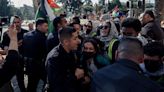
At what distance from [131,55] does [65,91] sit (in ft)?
4.94

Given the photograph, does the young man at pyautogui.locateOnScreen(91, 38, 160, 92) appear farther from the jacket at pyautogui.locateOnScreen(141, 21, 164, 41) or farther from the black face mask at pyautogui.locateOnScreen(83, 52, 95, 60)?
the jacket at pyautogui.locateOnScreen(141, 21, 164, 41)

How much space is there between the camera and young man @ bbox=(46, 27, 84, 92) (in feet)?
15.1

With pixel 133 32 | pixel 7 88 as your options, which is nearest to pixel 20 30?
pixel 7 88

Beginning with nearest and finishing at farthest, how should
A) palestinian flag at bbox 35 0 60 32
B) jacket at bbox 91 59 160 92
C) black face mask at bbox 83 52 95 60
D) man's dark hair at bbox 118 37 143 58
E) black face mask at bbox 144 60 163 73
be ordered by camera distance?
1. jacket at bbox 91 59 160 92
2. man's dark hair at bbox 118 37 143 58
3. black face mask at bbox 144 60 163 73
4. black face mask at bbox 83 52 95 60
5. palestinian flag at bbox 35 0 60 32

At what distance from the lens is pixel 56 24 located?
6.95 m

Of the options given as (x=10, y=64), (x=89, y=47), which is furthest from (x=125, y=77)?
(x=89, y=47)

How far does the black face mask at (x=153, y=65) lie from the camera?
4.42 metres

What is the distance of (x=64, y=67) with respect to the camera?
4.69 m

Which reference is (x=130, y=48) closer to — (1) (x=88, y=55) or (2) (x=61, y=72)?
(2) (x=61, y=72)

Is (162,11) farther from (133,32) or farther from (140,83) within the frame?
(140,83)

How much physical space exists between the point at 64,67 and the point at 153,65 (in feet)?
3.41

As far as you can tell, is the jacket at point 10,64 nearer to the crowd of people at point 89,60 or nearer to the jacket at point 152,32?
the crowd of people at point 89,60

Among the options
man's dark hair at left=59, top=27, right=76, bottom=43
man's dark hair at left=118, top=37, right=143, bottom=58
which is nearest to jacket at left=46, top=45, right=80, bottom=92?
man's dark hair at left=59, top=27, right=76, bottom=43

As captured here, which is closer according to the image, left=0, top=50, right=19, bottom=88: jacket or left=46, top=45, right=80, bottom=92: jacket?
left=0, top=50, right=19, bottom=88: jacket
